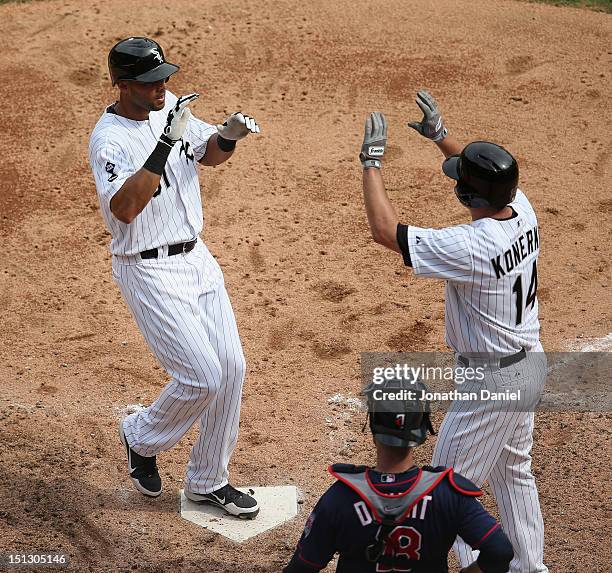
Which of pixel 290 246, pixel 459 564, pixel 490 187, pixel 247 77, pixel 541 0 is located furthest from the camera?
pixel 541 0

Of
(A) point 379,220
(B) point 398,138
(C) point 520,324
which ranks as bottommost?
(B) point 398,138

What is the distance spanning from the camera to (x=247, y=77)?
31.3 feet

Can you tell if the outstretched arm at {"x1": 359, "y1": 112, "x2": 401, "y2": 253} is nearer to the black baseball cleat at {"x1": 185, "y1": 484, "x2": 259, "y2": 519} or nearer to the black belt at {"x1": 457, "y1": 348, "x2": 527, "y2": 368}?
the black belt at {"x1": 457, "y1": 348, "x2": 527, "y2": 368}

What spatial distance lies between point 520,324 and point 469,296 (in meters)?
0.27

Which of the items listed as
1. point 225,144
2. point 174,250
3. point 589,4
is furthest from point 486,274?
point 589,4

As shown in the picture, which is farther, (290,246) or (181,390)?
(290,246)

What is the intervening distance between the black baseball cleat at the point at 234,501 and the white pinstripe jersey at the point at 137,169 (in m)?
1.29

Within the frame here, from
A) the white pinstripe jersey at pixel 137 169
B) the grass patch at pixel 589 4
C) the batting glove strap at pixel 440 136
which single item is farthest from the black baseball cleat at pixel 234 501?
the grass patch at pixel 589 4

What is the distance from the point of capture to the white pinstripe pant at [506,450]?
4195 mm

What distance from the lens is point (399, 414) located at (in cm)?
330

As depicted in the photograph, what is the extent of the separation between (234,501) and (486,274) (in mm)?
1878

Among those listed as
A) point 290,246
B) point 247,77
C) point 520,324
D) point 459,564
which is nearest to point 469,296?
point 520,324

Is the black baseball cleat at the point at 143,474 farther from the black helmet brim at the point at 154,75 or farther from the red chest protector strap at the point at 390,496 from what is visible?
the red chest protector strap at the point at 390,496

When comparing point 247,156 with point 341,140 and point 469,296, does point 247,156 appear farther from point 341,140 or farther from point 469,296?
point 469,296
